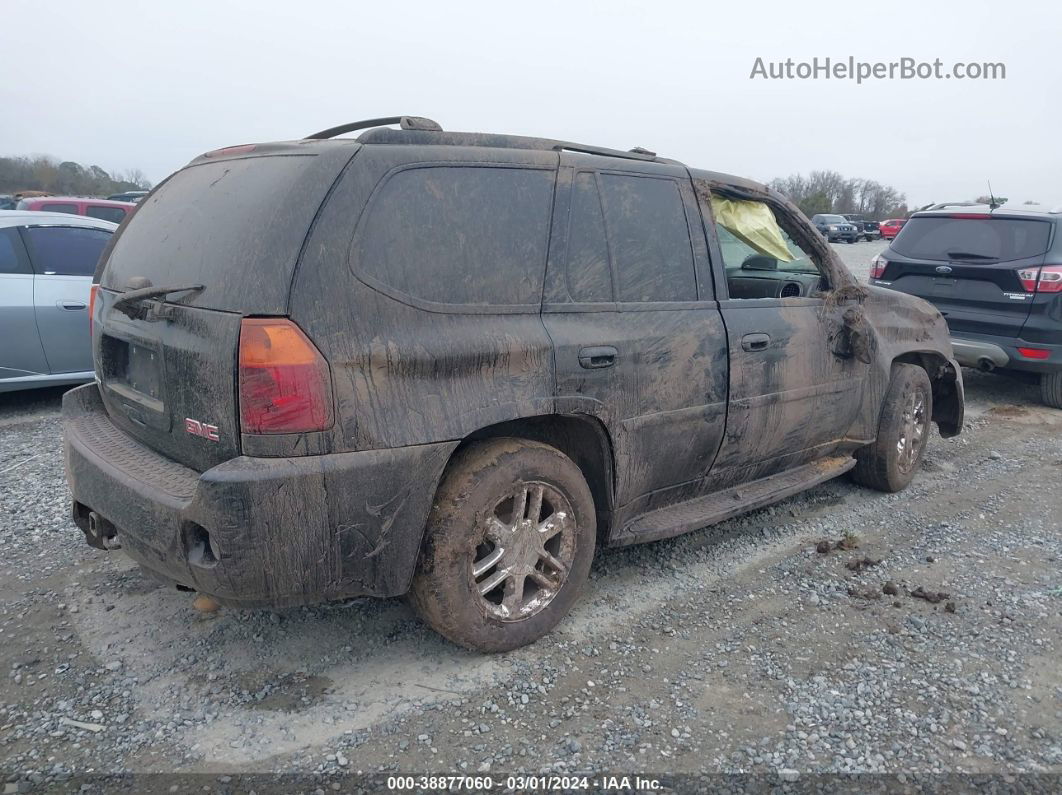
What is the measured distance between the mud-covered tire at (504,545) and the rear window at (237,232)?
0.91 meters

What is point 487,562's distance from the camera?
2.93 metres

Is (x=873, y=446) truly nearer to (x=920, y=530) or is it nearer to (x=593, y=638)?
(x=920, y=530)

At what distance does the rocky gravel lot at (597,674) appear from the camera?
8.29 ft

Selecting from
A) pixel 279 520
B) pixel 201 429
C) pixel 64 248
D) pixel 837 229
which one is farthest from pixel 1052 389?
pixel 837 229

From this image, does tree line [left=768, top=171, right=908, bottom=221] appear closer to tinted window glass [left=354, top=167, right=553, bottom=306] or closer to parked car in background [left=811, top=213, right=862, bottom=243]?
parked car in background [left=811, top=213, right=862, bottom=243]

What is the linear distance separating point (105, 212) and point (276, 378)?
14.1m

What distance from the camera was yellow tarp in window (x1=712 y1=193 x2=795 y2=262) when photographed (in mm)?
4051

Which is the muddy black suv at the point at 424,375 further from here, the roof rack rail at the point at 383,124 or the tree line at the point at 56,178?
the tree line at the point at 56,178

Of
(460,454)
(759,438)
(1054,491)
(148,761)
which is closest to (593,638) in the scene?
(460,454)

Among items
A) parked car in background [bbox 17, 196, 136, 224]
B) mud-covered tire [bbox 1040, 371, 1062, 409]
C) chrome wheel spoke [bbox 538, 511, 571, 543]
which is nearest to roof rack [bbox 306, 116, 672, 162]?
chrome wheel spoke [bbox 538, 511, 571, 543]

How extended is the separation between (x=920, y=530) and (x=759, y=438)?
1338mm

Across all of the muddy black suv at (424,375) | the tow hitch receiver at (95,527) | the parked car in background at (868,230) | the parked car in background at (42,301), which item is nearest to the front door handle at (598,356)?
the muddy black suv at (424,375)

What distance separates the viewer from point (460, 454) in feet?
9.37

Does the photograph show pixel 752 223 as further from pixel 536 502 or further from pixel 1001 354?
pixel 1001 354
